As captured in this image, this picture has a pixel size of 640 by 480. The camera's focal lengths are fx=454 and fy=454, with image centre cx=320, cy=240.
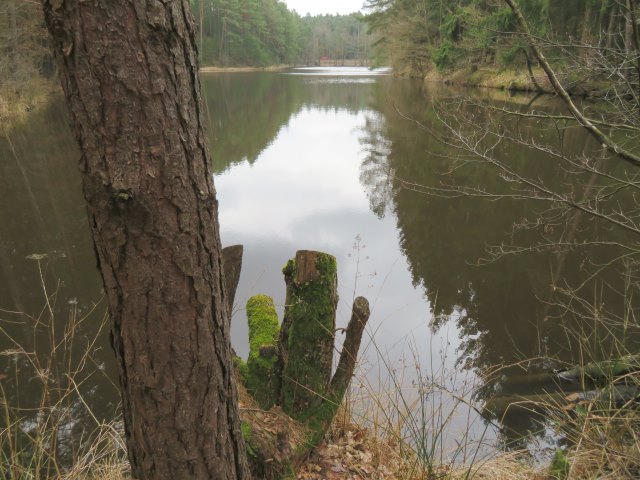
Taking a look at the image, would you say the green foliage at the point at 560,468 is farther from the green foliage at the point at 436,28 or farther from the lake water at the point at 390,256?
the green foliage at the point at 436,28

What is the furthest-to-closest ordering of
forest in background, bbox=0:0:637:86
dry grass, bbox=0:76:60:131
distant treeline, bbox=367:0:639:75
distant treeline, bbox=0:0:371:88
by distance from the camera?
distant treeline, bbox=367:0:639:75 → distant treeline, bbox=0:0:371:88 → dry grass, bbox=0:76:60:131 → forest in background, bbox=0:0:637:86

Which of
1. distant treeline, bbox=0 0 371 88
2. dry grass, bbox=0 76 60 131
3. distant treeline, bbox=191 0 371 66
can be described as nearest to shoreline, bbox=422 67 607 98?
distant treeline, bbox=0 0 371 88

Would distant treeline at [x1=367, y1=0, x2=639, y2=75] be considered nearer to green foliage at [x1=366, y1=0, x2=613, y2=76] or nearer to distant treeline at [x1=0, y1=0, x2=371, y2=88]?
green foliage at [x1=366, y1=0, x2=613, y2=76]

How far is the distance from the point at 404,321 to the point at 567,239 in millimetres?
3730

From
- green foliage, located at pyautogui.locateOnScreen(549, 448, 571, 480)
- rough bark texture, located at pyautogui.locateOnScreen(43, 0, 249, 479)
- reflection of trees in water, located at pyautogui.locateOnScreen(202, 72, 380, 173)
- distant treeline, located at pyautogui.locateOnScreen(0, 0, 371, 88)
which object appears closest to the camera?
rough bark texture, located at pyautogui.locateOnScreen(43, 0, 249, 479)

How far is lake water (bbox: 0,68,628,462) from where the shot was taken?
397 cm

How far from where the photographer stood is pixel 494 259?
4684 millimetres

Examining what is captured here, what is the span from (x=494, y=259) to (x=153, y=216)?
422 cm

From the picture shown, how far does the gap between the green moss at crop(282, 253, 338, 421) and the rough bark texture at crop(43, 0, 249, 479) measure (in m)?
1.25

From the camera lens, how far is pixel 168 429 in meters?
1.28

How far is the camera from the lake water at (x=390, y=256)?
397 cm

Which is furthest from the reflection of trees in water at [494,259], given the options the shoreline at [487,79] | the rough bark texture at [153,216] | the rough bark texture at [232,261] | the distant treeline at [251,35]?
the distant treeline at [251,35]

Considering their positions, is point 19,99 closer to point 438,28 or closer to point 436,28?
point 438,28

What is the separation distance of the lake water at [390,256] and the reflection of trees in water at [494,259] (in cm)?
3
